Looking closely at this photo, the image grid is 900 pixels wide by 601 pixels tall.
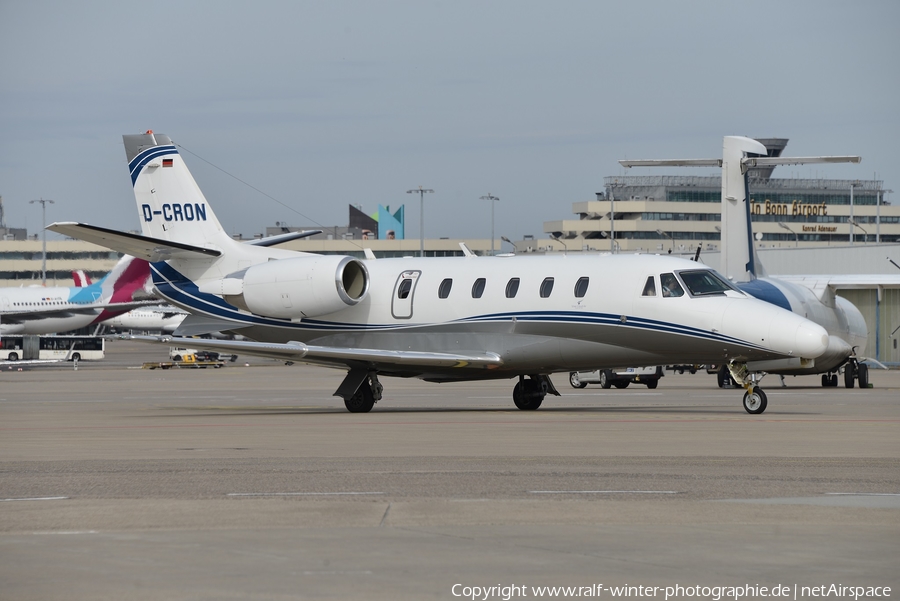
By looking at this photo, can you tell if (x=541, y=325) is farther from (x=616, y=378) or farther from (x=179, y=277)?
(x=616, y=378)

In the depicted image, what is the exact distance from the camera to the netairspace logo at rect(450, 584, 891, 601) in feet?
22.0

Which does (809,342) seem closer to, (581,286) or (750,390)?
(750,390)

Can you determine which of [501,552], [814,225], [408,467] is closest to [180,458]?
[408,467]

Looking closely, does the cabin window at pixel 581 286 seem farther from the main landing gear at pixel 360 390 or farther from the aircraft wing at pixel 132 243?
the aircraft wing at pixel 132 243

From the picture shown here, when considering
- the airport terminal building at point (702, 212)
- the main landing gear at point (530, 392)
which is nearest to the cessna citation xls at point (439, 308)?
the main landing gear at point (530, 392)

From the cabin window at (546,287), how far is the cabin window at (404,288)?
3.21m

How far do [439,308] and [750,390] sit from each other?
6.65 meters

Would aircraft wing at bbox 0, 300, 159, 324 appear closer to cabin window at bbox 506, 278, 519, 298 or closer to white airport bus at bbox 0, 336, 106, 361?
white airport bus at bbox 0, 336, 106, 361

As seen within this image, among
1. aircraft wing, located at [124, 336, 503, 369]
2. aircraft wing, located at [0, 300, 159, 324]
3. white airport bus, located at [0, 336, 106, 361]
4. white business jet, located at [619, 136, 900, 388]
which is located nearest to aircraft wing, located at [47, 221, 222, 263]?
aircraft wing, located at [124, 336, 503, 369]

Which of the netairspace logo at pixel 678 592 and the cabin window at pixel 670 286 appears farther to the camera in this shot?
the cabin window at pixel 670 286

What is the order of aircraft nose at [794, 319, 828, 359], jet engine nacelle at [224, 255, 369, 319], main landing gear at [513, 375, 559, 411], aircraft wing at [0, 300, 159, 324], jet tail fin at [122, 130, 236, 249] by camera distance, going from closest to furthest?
aircraft nose at [794, 319, 828, 359] < main landing gear at [513, 375, 559, 411] < jet engine nacelle at [224, 255, 369, 319] < jet tail fin at [122, 130, 236, 249] < aircraft wing at [0, 300, 159, 324]

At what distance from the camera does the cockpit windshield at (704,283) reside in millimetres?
22484

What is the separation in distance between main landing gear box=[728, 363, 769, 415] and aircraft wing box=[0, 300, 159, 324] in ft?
180

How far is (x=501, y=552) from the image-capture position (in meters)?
8.02
